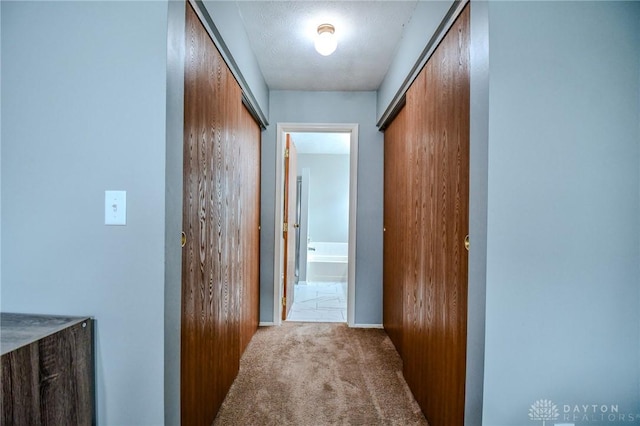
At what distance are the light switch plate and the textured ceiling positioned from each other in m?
1.34

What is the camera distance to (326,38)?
176 centimetres

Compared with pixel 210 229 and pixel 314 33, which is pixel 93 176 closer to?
pixel 210 229

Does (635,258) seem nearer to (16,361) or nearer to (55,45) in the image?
(16,361)

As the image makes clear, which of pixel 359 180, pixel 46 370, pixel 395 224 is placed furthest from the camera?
pixel 359 180

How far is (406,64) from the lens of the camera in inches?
70.8

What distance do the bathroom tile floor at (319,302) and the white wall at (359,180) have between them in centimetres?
41

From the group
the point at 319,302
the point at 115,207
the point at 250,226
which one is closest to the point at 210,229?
the point at 115,207

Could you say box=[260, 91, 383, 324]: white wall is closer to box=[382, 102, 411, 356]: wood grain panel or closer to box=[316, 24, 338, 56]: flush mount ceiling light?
box=[382, 102, 411, 356]: wood grain panel

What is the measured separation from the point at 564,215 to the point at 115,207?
1567 millimetres

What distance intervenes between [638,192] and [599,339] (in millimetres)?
530

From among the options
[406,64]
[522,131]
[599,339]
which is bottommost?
[599,339]

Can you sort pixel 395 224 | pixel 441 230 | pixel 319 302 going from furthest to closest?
pixel 319 302 < pixel 395 224 < pixel 441 230

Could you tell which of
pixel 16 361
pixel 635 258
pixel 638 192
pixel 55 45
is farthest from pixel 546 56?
pixel 16 361

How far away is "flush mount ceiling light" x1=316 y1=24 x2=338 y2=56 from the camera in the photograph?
1760mm
